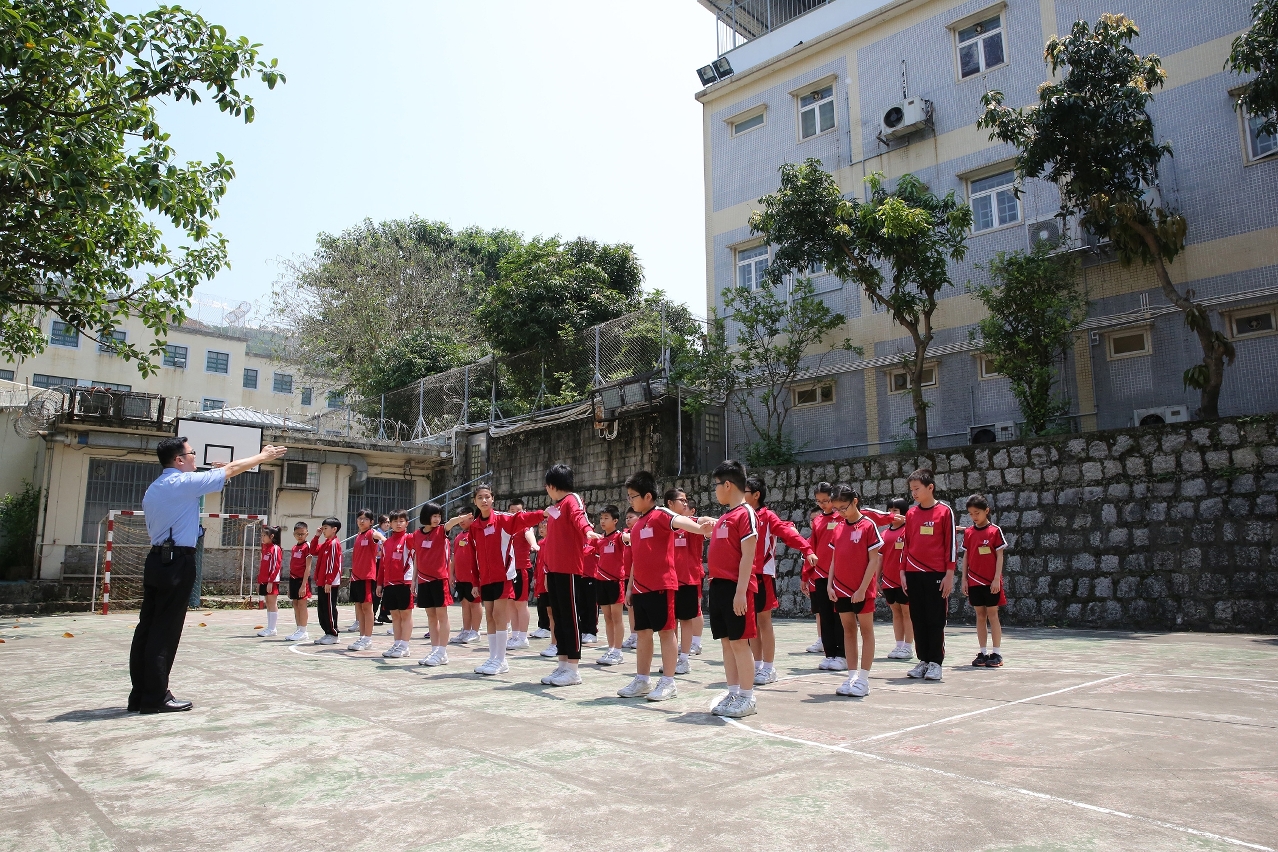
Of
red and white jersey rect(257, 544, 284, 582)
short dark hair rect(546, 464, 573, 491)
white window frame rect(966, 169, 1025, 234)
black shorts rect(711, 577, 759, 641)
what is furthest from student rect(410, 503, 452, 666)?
white window frame rect(966, 169, 1025, 234)

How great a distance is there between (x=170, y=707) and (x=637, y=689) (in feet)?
10.1

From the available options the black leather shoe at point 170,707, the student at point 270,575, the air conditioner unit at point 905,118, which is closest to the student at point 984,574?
the black leather shoe at point 170,707

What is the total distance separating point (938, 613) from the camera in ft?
22.4

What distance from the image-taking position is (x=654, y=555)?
6.03 metres

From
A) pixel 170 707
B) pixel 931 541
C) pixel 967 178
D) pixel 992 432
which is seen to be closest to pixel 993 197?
pixel 967 178

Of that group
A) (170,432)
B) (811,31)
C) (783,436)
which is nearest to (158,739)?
(783,436)

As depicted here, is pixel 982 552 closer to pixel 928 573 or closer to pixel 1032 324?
pixel 928 573

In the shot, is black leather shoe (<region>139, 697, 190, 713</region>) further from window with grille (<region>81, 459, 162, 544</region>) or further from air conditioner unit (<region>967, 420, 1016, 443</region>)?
window with grille (<region>81, 459, 162, 544</region>)

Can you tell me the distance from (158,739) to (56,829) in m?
1.58

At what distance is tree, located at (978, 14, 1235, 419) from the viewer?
12.4 metres

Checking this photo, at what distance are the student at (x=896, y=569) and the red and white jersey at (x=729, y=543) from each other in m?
2.27

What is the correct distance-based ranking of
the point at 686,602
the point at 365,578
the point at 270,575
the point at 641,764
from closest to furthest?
the point at 641,764, the point at 686,602, the point at 365,578, the point at 270,575

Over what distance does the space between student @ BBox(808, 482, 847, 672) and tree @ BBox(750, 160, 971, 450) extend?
6580 mm

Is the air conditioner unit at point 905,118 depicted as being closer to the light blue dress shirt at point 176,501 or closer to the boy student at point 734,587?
the boy student at point 734,587
